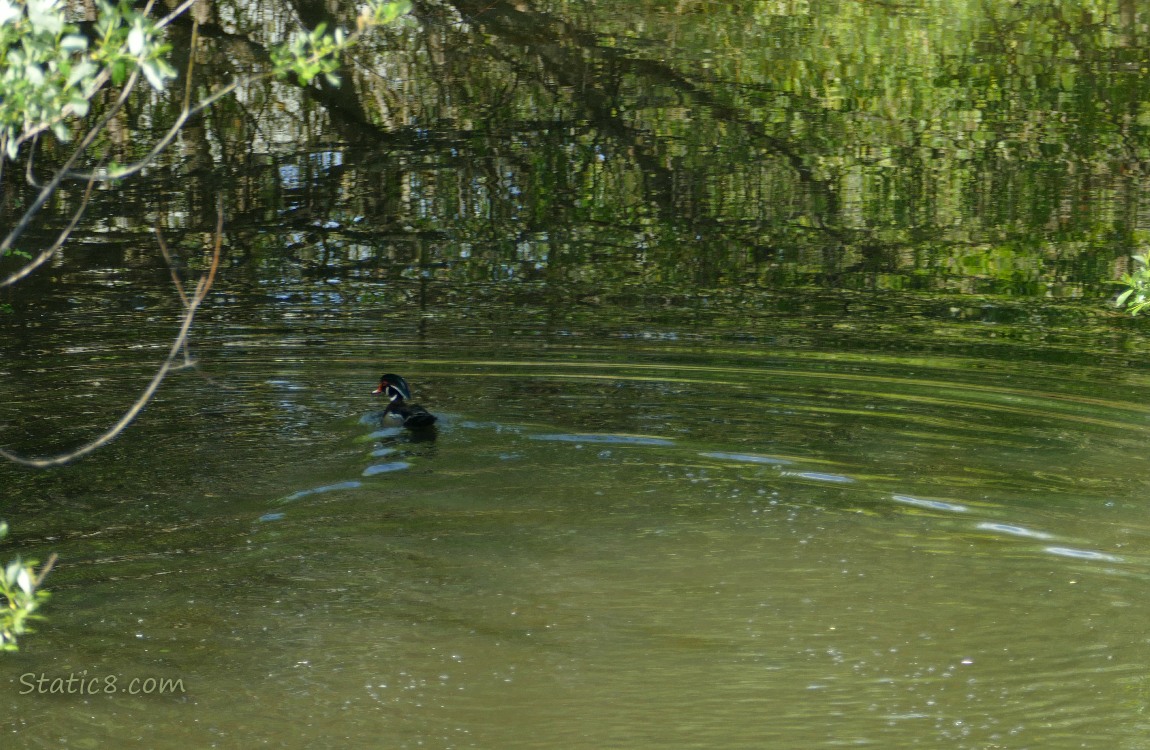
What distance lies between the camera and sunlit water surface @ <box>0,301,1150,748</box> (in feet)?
18.7

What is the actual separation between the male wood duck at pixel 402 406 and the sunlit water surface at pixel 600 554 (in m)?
0.14

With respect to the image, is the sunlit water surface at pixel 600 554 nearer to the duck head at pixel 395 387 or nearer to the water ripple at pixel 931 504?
the water ripple at pixel 931 504

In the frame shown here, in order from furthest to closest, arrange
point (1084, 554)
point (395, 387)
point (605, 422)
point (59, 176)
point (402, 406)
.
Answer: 1. point (395, 387)
2. point (605, 422)
3. point (402, 406)
4. point (1084, 554)
5. point (59, 176)

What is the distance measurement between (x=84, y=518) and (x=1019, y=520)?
16.9 feet

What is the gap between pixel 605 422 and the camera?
30.0 feet

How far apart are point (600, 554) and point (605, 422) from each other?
2076 mm

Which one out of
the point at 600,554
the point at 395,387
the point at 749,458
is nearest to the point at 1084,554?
the point at 749,458

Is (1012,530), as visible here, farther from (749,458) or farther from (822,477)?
(749,458)

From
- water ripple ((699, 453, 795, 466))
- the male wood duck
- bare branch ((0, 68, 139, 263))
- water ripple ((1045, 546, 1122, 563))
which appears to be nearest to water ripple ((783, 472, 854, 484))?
water ripple ((699, 453, 795, 466))

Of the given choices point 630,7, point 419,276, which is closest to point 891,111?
point 630,7

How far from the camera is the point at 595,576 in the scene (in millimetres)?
6910

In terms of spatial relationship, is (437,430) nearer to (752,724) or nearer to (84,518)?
→ (84,518)

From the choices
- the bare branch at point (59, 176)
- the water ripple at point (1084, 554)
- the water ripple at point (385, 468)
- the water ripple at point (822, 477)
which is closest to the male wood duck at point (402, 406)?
the water ripple at point (385, 468)

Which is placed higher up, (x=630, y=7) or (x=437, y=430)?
(x=630, y=7)
